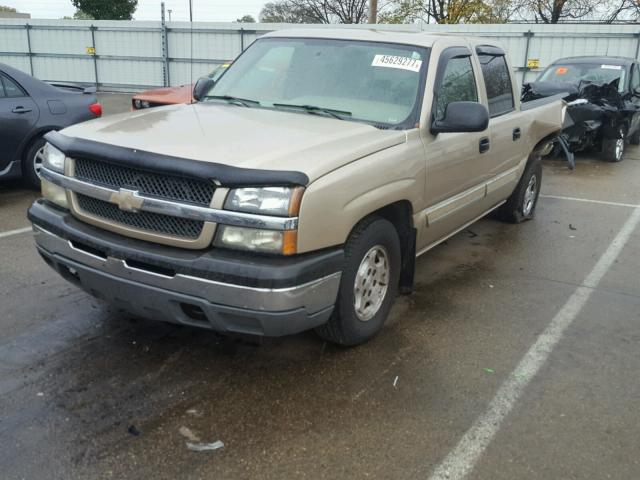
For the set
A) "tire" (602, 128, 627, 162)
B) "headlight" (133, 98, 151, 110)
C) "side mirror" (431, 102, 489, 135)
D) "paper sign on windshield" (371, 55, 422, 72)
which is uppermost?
"paper sign on windshield" (371, 55, 422, 72)

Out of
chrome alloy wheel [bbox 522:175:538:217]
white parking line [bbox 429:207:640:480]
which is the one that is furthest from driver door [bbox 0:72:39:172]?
white parking line [bbox 429:207:640:480]

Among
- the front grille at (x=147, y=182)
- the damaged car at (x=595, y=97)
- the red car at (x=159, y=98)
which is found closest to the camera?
the front grille at (x=147, y=182)

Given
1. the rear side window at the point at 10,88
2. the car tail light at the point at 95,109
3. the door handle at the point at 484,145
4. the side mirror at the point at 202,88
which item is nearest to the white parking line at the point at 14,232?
the rear side window at the point at 10,88

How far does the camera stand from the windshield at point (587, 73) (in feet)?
37.2

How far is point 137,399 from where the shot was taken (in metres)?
3.23

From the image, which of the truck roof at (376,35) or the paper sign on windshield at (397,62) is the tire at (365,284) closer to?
the paper sign on windshield at (397,62)

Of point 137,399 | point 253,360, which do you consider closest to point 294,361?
point 253,360

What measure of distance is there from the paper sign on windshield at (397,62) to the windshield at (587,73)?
8122 mm

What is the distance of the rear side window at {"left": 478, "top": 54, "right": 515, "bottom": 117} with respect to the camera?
5207 mm

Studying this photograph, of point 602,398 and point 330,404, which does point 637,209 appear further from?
point 330,404

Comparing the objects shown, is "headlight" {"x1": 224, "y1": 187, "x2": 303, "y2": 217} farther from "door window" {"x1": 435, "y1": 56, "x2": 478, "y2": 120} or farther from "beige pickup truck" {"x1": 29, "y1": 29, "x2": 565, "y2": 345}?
"door window" {"x1": 435, "y1": 56, "x2": 478, "y2": 120}

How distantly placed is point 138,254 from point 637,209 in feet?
22.1

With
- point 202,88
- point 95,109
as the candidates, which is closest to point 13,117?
point 95,109

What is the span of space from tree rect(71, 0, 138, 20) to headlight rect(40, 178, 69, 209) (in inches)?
1503
